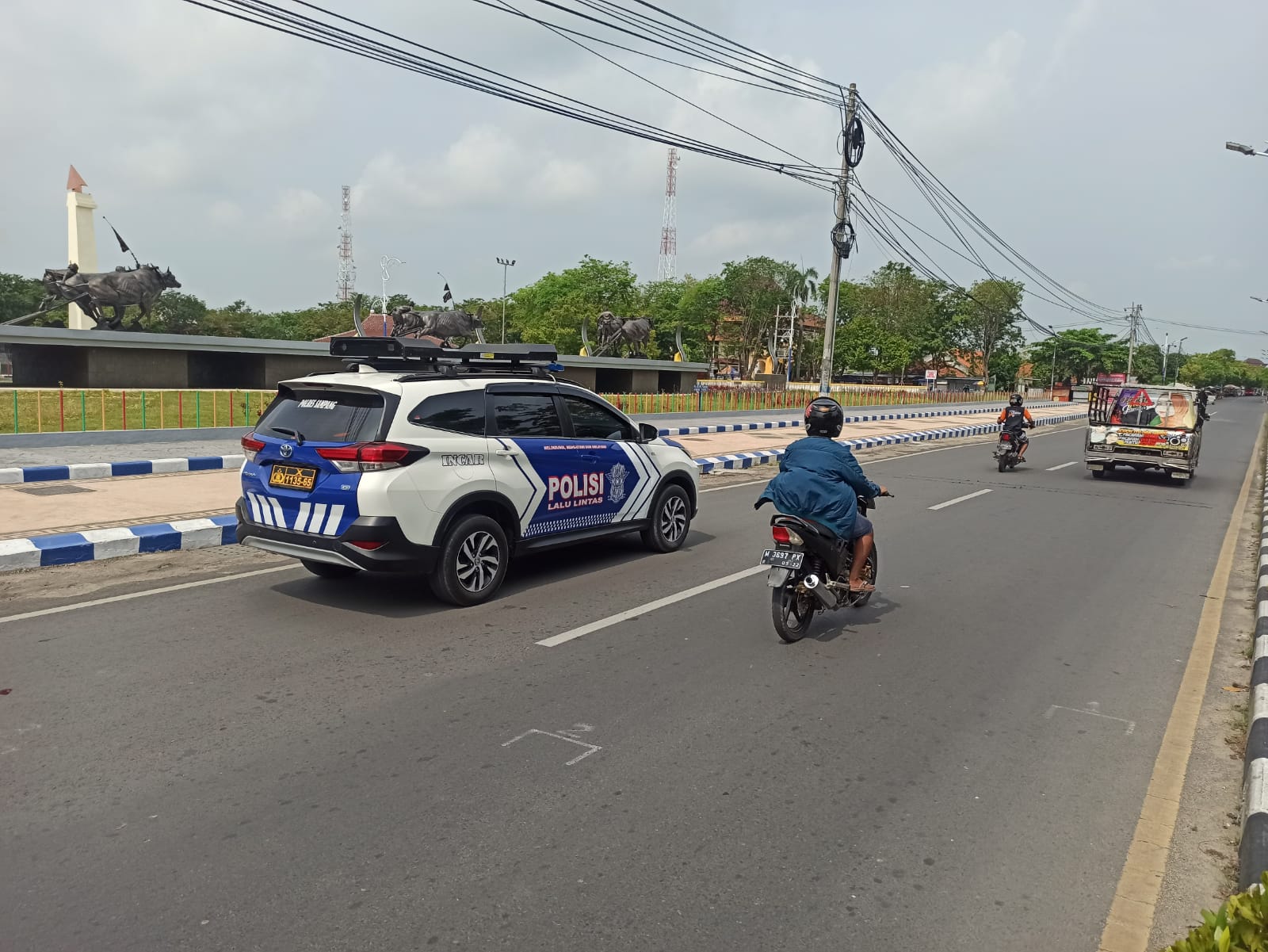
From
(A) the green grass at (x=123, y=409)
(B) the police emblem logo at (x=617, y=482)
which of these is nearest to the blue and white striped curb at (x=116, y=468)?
(A) the green grass at (x=123, y=409)

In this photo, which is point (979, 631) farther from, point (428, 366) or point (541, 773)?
point (428, 366)

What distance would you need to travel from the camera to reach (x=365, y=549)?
6.21m

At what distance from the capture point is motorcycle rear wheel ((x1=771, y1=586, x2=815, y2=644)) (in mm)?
6035

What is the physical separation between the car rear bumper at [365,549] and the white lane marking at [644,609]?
1111 millimetres

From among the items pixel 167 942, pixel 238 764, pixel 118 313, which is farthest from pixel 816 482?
pixel 118 313

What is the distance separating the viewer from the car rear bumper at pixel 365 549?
6.19 metres

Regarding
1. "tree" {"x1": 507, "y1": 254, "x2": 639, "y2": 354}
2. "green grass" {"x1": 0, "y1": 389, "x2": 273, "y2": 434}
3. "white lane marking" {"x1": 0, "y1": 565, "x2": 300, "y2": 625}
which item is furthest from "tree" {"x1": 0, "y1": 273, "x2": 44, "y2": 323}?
"white lane marking" {"x1": 0, "y1": 565, "x2": 300, "y2": 625}

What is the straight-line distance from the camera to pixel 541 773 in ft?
13.4

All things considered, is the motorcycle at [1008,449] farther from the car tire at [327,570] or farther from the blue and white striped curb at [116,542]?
the car tire at [327,570]

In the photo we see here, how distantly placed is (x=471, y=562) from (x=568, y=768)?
2888 millimetres

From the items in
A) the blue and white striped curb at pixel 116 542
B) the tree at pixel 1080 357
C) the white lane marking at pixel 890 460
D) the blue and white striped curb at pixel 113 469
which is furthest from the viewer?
the tree at pixel 1080 357

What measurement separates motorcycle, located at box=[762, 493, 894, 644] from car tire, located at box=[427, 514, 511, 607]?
2.12 meters

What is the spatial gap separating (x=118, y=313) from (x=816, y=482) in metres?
27.3

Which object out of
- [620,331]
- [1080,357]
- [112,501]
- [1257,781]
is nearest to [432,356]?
[112,501]
